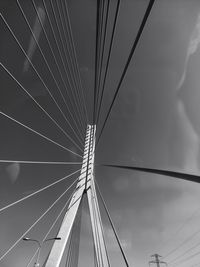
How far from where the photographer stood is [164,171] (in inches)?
47.9

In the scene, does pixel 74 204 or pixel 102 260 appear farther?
pixel 74 204

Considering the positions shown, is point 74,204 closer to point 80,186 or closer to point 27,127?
point 80,186

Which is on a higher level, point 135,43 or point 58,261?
point 135,43

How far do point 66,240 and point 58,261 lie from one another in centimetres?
88

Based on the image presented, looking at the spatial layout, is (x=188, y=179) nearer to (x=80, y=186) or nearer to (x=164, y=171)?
(x=164, y=171)

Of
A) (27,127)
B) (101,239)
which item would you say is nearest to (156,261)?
(101,239)

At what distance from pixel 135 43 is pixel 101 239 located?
17.5 ft

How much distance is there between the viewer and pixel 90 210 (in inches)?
299

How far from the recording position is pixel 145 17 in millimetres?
1710

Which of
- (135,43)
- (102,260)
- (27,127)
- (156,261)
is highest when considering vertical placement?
(135,43)

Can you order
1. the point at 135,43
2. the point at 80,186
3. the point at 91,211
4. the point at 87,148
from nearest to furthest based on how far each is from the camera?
the point at 135,43, the point at 91,211, the point at 80,186, the point at 87,148

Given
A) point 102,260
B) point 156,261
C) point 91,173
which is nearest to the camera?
point 102,260

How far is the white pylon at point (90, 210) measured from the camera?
5.36 meters

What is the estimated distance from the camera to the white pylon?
17.6 ft
